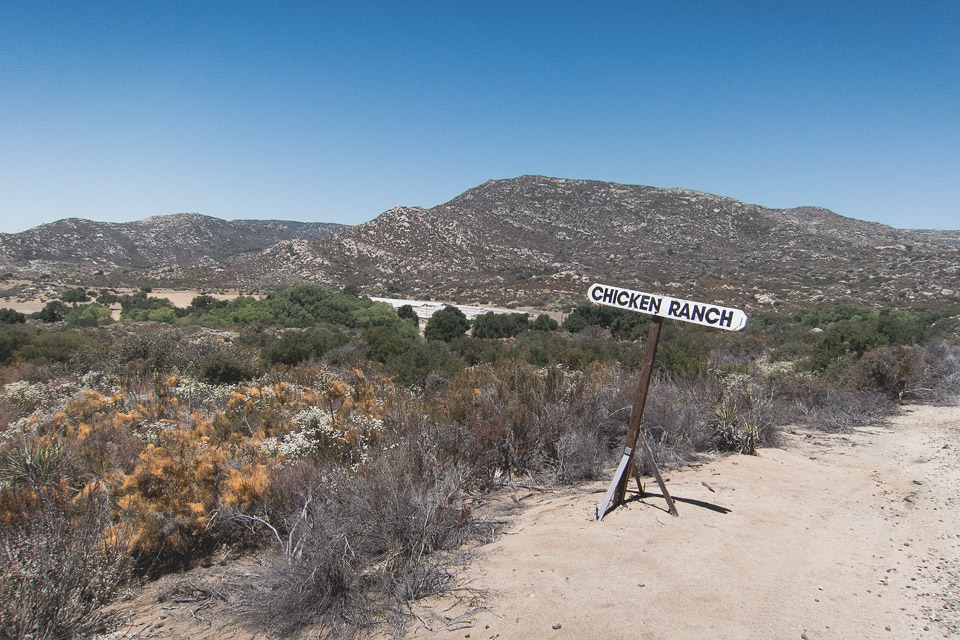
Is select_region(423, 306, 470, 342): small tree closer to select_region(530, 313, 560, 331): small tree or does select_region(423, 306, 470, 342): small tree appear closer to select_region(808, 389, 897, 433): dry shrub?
select_region(530, 313, 560, 331): small tree

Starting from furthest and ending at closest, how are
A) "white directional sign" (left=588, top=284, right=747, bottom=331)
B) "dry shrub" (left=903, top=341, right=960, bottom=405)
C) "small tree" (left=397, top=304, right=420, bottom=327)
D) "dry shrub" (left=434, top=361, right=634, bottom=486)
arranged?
1. "small tree" (left=397, top=304, right=420, bottom=327)
2. "dry shrub" (left=903, top=341, right=960, bottom=405)
3. "dry shrub" (left=434, top=361, right=634, bottom=486)
4. "white directional sign" (left=588, top=284, right=747, bottom=331)

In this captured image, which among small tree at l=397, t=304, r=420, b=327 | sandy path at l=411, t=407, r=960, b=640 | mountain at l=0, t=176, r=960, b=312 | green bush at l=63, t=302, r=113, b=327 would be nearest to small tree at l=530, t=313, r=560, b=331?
small tree at l=397, t=304, r=420, b=327

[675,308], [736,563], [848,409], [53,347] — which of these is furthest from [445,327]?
[736,563]

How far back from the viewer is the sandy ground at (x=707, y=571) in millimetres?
3033

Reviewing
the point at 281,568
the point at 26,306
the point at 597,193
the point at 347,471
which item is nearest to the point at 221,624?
the point at 281,568

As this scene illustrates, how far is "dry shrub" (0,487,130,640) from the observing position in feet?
8.86

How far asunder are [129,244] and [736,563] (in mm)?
130896

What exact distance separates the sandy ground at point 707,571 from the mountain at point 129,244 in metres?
84.2

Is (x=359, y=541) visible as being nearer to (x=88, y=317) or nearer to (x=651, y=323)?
(x=651, y=323)

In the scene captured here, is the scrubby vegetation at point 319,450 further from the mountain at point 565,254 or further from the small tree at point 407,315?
the mountain at point 565,254

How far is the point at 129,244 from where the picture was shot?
354 feet

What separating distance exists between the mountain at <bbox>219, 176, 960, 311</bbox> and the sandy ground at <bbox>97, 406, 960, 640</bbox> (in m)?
42.5

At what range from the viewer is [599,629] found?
2.95m

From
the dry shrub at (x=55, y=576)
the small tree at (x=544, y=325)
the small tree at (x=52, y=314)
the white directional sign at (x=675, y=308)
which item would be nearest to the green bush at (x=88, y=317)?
the small tree at (x=52, y=314)
